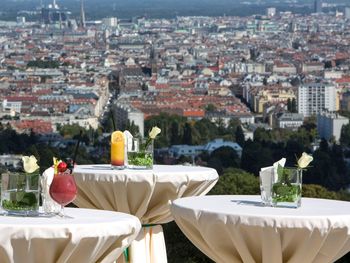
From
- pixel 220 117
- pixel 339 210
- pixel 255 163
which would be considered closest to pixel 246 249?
pixel 339 210

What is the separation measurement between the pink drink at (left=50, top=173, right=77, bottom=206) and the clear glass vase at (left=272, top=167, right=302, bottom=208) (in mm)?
756

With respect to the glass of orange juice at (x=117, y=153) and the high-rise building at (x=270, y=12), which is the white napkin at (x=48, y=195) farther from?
the high-rise building at (x=270, y=12)

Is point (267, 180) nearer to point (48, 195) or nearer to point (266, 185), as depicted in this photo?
point (266, 185)

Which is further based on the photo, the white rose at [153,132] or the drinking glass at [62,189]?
the white rose at [153,132]

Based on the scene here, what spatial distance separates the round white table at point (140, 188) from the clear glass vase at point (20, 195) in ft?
4.56

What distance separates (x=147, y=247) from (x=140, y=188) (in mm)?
513

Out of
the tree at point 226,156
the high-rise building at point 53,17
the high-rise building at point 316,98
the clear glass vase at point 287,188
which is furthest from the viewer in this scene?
the high-rise building at point 53,17

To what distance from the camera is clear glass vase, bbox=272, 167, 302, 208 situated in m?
6.21

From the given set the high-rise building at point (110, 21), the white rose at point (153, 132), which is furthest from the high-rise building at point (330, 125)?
the high-rise building at point (110, 21)

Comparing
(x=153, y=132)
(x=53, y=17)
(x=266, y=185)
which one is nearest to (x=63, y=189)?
(x=266, y=185)

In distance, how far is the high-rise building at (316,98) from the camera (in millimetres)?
80000

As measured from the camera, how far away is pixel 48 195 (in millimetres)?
5934

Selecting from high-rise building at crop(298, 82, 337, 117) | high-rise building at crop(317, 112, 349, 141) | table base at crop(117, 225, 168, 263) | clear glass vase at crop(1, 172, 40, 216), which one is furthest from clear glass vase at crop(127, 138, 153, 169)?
high-rise building at crop(298, 82, 337, 117)

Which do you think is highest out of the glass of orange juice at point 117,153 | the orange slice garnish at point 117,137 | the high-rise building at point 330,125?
the orange slice garnish at point 117,137
